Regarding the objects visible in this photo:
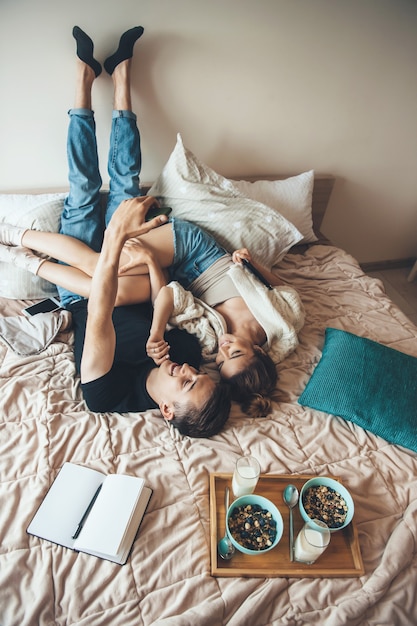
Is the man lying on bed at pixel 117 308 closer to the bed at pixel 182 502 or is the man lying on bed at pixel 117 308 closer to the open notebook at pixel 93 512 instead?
the bed at pixel 182 502

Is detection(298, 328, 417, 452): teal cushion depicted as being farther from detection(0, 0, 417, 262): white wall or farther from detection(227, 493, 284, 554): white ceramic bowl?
detection(0, 0, 417, 262): white wall

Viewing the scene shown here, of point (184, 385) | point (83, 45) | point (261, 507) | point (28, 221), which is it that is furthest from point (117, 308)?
point (83, 45)

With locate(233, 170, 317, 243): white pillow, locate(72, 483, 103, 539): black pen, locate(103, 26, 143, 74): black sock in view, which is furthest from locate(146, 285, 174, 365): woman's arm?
locate(103, 26, 143, 74): black sock

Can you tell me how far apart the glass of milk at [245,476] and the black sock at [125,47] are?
167cm

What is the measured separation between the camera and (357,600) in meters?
1.00

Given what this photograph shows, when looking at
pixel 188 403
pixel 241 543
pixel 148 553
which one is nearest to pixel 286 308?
pixel 188 403

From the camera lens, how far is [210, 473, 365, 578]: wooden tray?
3.42 ft

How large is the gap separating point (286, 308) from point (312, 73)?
4.22 ft

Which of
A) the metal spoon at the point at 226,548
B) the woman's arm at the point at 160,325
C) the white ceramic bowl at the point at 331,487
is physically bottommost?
the metal spoon at the point at 226,548

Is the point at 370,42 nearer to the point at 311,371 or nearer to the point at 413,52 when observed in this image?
the point at 413,52

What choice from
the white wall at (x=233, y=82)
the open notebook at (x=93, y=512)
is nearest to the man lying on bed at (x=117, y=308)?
the white wall at (x=233, y=82)

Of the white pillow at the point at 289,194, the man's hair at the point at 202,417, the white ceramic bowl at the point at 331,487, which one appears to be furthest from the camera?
the white pillow at the point at 289,194

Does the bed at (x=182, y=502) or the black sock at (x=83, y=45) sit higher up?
the black sock at (x=83, y=45)

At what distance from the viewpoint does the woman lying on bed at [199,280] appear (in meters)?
1.58
